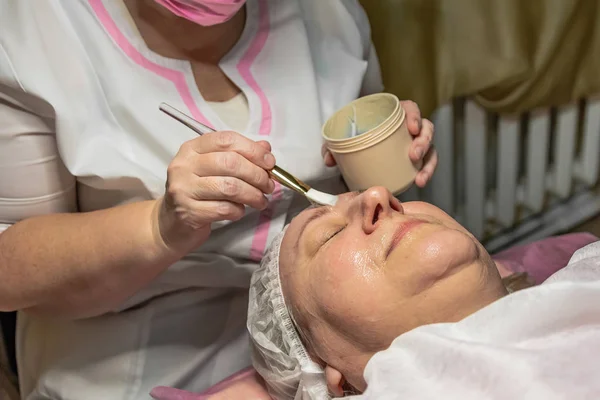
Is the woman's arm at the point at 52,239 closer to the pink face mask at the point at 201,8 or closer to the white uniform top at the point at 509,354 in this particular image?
the pink face mask at the point at 201,8

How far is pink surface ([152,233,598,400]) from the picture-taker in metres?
0.95

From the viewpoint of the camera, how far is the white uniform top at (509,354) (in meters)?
0.59

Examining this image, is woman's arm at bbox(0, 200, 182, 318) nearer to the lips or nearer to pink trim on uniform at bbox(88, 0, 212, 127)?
pink trim on uniform at bbox(88, 0, 212, 127)

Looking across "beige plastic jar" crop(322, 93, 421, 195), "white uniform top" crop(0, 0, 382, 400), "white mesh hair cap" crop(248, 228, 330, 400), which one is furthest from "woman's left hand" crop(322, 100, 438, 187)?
"white mesh hair cap" crop(248, 228, 330, 400)

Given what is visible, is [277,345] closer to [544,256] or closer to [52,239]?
[52,239]

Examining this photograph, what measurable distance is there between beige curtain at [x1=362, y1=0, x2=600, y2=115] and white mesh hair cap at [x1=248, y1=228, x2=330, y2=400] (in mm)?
707

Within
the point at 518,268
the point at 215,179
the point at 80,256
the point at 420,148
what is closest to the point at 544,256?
the point at 518,268

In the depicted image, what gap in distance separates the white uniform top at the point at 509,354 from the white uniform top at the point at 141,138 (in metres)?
0.42

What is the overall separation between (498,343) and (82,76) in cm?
65

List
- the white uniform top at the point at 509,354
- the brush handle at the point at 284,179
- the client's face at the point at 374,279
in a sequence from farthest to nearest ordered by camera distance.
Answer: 1. the brush handle at the point at 284,179
2. the client's face at the point at 374,279
3. the white uniform top at the point at 509,354

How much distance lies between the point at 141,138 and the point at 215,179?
24 centimetres

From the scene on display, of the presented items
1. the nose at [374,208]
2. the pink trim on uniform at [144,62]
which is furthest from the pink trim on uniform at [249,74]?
the nose at [374,208]

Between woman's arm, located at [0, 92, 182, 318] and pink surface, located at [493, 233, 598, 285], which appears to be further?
pink surface, located at [493, 233, 598, 285]

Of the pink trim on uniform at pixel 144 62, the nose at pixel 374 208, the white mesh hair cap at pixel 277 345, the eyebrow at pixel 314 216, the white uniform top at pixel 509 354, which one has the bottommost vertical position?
the white mesh hair cap at pixel 277 345
